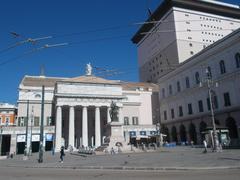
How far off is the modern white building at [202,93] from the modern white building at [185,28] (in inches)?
477

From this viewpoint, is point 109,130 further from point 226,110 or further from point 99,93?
point 99,93

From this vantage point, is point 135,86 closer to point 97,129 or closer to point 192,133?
point 97,129

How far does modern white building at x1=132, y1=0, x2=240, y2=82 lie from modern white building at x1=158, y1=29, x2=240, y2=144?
12115 mm

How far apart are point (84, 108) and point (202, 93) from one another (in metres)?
26.5

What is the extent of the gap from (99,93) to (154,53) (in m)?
33.0

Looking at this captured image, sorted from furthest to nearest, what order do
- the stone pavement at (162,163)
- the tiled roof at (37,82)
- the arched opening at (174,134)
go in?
the tiled roof at (37,82) → the arched opening at (174,134) → the stone pavement at (162,163)

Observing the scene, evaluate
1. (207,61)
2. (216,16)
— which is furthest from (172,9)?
(207,61)

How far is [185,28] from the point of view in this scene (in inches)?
2975

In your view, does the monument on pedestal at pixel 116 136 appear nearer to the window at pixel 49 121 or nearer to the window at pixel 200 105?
the window at pixel 200 105

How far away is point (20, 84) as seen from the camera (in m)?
65.0

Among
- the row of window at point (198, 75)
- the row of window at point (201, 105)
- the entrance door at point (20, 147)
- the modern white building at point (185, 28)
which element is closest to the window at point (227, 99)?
the row of window at point (201, 105)

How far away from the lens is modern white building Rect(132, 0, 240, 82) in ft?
245

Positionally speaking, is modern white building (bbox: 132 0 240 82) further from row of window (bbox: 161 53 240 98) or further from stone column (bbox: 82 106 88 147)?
stone column (bbox: 82 106 88 147)

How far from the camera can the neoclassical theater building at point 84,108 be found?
59.0 m
